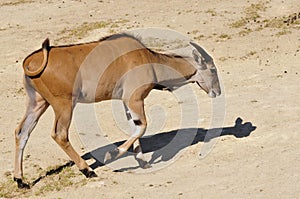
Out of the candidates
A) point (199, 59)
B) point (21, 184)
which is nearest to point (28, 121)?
point (21, 184)

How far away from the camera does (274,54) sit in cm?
1586

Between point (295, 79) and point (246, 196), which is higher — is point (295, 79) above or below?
below

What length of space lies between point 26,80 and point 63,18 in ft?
39.0

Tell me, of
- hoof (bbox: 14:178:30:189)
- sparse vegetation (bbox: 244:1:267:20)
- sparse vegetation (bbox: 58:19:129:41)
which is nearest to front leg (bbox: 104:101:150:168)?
hoof (bbox: 14:178:30:189)

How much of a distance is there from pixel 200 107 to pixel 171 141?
6.04 feet

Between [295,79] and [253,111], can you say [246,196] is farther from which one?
[295,79]

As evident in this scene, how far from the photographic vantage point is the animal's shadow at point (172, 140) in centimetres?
1019

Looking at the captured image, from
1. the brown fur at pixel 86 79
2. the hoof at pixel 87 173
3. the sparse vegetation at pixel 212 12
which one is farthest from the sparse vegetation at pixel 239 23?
the hoof at pixel 87 173

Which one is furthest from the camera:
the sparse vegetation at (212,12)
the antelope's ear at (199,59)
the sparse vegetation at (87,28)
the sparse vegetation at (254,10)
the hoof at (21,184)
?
the sparse vegetation at (212,12)

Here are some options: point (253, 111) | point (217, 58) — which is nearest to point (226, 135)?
point (253, 111)

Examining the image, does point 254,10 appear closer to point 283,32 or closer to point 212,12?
point 212,12

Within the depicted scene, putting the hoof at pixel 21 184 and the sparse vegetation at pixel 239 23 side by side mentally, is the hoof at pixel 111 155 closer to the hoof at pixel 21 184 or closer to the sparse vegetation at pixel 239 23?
the hoof at pixel 21 184

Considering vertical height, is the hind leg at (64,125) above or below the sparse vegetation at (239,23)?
above

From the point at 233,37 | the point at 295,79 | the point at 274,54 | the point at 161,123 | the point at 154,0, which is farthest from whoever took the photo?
the point at 154,0
